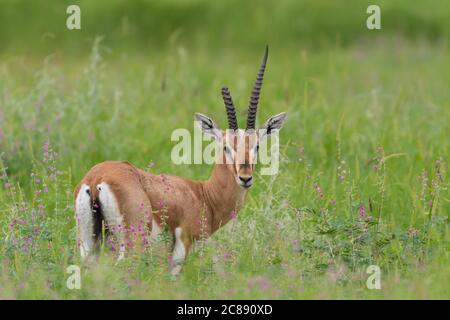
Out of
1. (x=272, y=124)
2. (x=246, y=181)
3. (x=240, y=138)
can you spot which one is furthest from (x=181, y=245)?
(x=272, y=124)

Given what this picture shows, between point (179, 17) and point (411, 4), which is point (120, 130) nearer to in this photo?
point (179, 17)

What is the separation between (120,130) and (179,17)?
729cm

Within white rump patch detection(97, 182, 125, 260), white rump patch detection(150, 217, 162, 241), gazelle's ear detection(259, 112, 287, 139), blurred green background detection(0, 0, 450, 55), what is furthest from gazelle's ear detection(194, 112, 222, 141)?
blurred green background detection(0, 0, 450, 55)

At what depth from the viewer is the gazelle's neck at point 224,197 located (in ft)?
24.2

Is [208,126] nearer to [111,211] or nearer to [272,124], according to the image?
[272,124]

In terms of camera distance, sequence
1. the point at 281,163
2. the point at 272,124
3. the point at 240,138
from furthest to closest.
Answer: the point at 281,163 → the point at 272,124 → the point at 240,138

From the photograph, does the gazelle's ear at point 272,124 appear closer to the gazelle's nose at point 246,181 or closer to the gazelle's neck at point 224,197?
the gazelle's neck at point 224,197

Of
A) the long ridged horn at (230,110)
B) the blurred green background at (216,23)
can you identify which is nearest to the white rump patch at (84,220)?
the long ridged horn at (230,110)

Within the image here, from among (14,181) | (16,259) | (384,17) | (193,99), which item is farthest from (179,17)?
(16,259)

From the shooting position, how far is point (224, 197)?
24.3ft

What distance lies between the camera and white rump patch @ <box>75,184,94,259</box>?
250 inches

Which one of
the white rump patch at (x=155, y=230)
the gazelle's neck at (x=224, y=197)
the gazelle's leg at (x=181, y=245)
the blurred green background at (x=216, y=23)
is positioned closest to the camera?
the white rump patch at (x=155, y=230)

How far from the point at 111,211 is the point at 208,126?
1.51 m
